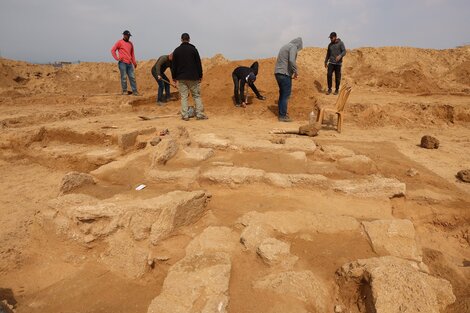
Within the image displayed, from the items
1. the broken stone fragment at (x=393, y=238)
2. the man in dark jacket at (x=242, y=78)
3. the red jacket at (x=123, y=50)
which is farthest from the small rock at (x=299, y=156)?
the red jacket at (x=123, y=50)

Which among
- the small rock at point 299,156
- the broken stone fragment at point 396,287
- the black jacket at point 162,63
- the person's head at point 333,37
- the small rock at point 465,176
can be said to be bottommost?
the broken stone fragment at point 396,287

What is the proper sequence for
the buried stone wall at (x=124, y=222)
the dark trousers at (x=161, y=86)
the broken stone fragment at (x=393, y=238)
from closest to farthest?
the broken stone fragment at (x=393, y=238), the buried stone wall at (x=124, y=222), the dark trousers at (x=161, y=86)

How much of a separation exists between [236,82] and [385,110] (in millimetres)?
3433

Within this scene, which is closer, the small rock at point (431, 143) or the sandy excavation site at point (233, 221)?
the sandy excavation site at point (233, 221)

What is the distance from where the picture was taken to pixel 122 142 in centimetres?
485

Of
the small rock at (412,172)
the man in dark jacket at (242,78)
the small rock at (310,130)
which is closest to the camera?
the small rock at (412,172)

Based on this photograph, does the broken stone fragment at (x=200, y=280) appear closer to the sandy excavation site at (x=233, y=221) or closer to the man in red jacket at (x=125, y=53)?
the sandy excavation site at (x=233, y=221)

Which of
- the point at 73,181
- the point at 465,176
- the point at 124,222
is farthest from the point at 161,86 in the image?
the point at 465,176

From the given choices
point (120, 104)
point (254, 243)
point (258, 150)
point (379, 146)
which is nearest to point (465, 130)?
point (379, 146)

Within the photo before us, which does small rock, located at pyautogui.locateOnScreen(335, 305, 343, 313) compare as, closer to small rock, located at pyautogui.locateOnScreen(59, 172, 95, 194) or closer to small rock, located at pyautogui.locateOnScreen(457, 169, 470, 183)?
small rock, located at pyautogui.locateOnScreen(457, 169, 470, 183)

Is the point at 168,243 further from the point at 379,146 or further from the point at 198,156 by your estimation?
the point at 379,146

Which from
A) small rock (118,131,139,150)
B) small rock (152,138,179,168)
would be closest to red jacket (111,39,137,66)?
small rock (118,131,139,150)

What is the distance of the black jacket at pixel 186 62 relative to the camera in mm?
5803

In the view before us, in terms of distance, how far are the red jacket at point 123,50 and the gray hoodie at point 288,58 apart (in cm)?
450
